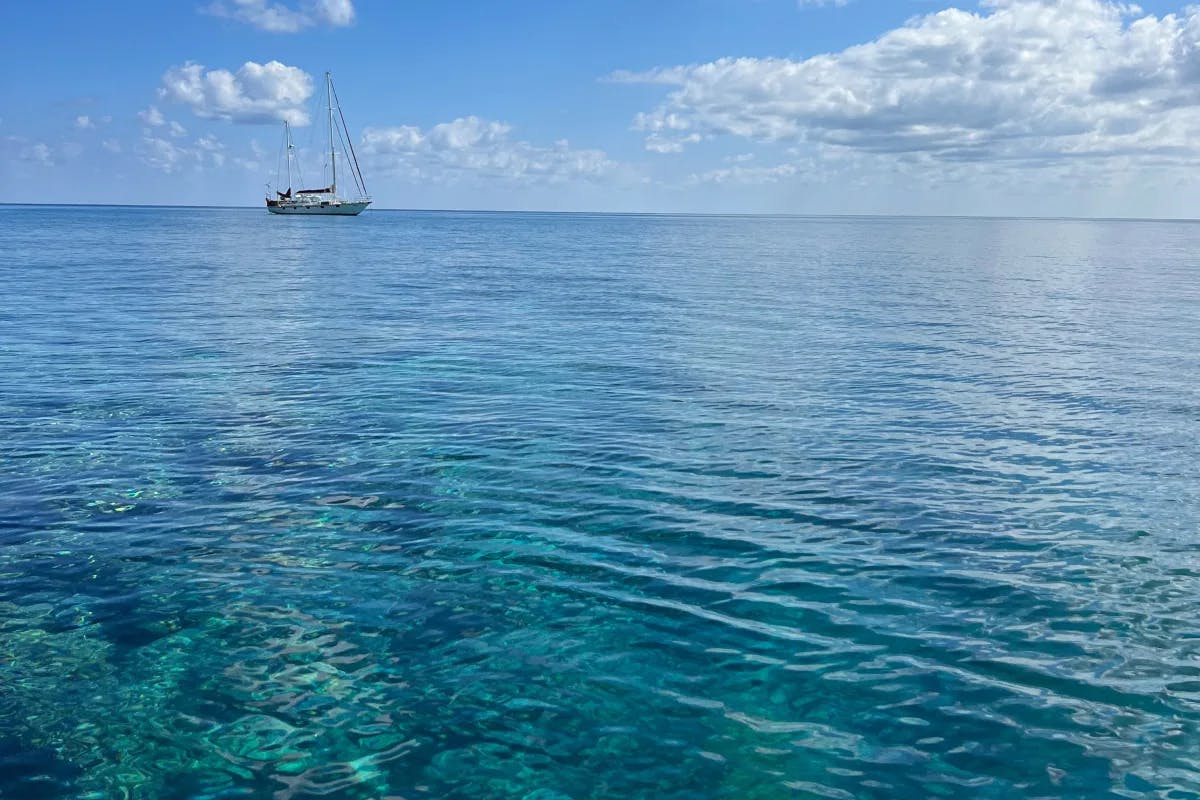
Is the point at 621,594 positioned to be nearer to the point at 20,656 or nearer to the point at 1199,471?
the point at 20,656

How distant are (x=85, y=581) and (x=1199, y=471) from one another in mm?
23395

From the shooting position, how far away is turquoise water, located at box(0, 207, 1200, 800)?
32.3ft

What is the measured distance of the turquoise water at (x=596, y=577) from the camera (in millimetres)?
9852

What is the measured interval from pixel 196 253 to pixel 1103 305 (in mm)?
97316

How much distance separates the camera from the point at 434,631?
12641mm

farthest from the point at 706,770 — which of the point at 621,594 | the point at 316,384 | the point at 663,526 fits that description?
the point at 316,384

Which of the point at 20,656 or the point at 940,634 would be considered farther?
the point at 940,634

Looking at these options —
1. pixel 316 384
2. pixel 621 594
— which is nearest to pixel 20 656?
pixel 621 594

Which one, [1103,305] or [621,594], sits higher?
[1103,305]

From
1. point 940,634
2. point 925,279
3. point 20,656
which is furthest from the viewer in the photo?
point 925,279

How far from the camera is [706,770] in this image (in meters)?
9.53

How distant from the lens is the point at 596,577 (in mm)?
14500

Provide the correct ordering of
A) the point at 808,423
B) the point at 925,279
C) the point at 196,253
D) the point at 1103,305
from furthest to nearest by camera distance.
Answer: the point at 196,253, the point at 925,279, the point at 1103,305, the point at 808,423

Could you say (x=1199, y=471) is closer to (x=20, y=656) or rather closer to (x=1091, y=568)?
(x=1091, y=568)
